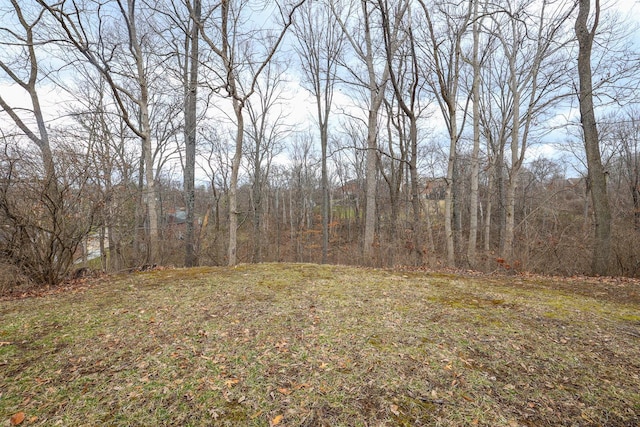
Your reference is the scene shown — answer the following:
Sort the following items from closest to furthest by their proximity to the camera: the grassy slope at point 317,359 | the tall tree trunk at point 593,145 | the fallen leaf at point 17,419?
the fallen leaf at point 17,419 < the grassy slope at point 317,359 < the tall tree trunk at point 593,145

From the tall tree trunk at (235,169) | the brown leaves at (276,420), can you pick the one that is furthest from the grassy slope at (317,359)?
the tall tree trunk at (235,169)

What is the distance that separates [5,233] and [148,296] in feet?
7.60

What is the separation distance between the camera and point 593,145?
5.44 m

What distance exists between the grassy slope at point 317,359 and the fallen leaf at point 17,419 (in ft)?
0.11

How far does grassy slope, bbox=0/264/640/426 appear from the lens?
1599mm

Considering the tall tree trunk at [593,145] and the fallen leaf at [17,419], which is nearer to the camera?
the fallen leaf at [17,419]

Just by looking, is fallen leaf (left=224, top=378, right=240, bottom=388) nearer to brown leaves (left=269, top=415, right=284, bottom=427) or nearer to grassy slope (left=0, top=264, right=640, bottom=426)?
grassy slope (left=0, top=264, right=640, bottom=426)

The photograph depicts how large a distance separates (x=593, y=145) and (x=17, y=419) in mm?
8237

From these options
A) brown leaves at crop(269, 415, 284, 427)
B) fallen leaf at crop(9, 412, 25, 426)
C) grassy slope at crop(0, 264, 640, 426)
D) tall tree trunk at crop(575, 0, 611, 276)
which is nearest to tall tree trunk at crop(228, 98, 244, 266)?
grassy slope at crop(0, 264, 640, 426)

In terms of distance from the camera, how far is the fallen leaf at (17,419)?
147 cm

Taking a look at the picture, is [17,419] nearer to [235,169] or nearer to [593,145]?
[235,169]

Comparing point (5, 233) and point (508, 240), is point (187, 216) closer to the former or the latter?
point (5, 233)

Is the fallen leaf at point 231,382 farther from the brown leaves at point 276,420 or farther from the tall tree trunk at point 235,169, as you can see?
the tall tree trunk at point 235,169

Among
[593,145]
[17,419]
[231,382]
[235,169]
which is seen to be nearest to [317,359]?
[231,382]
